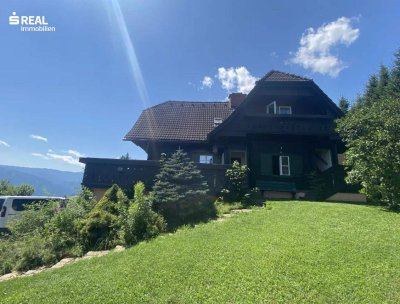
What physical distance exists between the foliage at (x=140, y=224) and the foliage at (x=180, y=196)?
745 millimetres

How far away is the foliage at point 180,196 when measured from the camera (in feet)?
33.2

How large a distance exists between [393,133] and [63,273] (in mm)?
13232

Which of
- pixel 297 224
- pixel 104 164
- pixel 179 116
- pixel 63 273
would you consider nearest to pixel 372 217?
pixel 297 224

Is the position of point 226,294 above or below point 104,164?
below

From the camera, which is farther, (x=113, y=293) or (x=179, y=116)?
(x=179, y=116)

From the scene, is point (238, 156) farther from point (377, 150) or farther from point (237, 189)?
point (377, 150)

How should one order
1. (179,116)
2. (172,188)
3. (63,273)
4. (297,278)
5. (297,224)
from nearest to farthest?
(297,278)
(63,273)
(297,224)
(172,188)
(179,116)

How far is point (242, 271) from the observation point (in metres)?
5.18

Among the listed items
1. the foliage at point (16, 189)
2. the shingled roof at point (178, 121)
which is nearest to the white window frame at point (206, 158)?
the shingled roof at point (178, 121)

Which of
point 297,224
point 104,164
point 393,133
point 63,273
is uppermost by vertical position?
point 393,133

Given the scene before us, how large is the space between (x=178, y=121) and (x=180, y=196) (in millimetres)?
12151

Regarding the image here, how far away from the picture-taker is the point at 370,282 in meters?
4.60

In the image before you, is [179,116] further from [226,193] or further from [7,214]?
[7,214]

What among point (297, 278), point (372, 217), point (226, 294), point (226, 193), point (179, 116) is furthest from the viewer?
point (179, 116)
